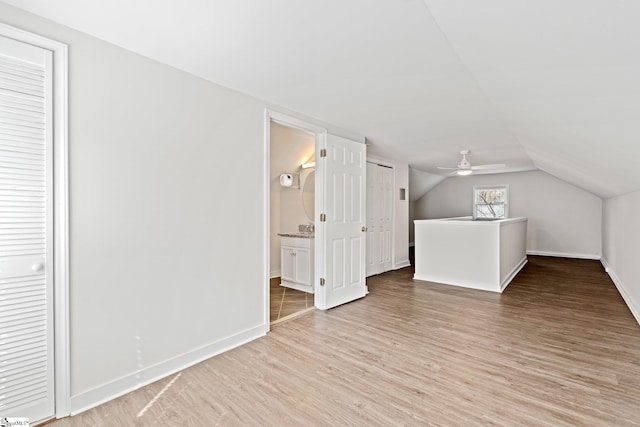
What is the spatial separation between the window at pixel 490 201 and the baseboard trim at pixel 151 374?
7.84 meters

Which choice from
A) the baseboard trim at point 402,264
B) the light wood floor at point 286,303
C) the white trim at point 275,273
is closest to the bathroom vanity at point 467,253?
the baseboard trim at point 402,264

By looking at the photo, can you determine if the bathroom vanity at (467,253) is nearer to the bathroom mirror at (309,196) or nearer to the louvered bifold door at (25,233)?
the bathroom mirror at (309,196)

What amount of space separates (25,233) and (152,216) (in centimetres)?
66

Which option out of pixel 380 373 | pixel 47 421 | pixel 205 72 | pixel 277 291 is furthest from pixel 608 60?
pixel 277 291

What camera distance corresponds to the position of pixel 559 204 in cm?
770

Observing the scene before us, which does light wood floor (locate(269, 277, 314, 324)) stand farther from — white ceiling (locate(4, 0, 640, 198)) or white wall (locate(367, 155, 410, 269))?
white wall (locate(367, 155, 410, 269))

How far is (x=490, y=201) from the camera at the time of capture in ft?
28.2

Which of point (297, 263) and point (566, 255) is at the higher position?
point (297, 263)

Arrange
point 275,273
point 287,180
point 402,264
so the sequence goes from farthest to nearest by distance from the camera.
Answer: point 402,264
point 275,273
point 287,180

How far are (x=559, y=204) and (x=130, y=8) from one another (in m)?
9.49

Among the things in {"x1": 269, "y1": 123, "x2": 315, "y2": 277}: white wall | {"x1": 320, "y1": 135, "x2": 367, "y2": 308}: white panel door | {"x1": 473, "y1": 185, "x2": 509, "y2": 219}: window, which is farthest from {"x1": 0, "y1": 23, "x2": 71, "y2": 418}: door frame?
{"x1": 473, "y1": 185, "x2": 509, "y2": 219}: window

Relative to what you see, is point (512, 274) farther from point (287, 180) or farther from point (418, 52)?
point (418, 52)

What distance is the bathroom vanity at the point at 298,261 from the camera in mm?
4254

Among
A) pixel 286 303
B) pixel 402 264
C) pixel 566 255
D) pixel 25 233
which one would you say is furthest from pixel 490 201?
pixel 25 233
